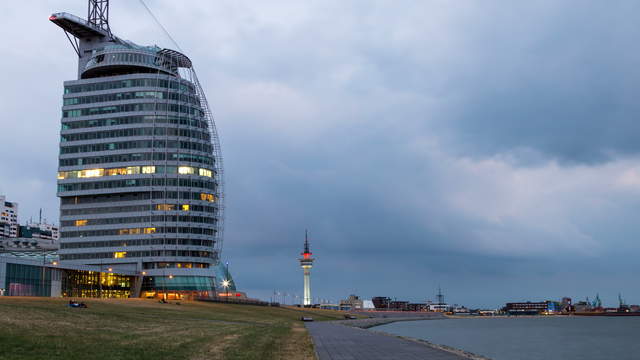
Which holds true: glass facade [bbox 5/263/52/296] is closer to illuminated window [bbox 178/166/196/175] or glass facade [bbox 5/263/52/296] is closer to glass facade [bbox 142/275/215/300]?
glass facade [bbox 142/275/215/300]

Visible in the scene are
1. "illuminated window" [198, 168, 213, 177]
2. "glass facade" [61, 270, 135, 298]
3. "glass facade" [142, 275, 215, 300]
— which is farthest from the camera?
"illuminated window" [198, 168, 213, 177]

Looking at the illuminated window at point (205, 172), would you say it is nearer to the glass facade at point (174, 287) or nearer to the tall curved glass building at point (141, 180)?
the tall curved glass building at point (141, 180)

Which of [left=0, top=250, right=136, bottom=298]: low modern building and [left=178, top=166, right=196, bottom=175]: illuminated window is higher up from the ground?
[left=178, top=166, right=196, bottom=175]: illuminated window

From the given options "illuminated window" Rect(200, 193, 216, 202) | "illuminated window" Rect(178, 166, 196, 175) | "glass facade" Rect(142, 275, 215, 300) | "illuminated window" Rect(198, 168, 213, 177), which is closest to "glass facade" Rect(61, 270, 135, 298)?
"glass facade" Rect(142, 275, 215, 300)

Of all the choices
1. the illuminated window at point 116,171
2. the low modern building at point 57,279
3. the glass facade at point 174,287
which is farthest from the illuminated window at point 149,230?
the illuminated window at point 116,171

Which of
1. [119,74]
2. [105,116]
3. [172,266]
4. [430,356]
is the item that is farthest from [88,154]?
[430,356]

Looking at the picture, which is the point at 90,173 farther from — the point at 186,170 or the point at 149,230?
the point at 186,170

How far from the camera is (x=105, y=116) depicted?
175m

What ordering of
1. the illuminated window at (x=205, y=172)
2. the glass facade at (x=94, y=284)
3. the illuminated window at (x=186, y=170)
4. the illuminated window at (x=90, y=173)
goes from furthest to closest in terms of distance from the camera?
1. the illuminated window at (x=205, y=172)
2. the illuminated window at (x=90, y=173)
3. the illuminated window at (x=186, y=170)
4. the glass facade at (x=94, y=284)

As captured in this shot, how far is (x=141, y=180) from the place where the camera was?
170 meters

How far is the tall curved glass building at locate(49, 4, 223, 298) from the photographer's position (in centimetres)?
16912

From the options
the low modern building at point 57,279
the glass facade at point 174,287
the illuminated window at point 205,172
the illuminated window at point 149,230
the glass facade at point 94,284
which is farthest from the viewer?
the illuminated window at point 205,172

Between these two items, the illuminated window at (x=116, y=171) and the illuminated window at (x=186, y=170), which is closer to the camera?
the illuminated window at (x=186, y=170)

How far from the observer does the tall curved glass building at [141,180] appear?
169125mm
